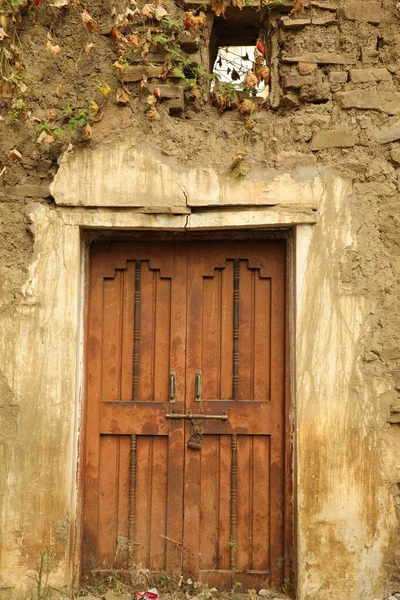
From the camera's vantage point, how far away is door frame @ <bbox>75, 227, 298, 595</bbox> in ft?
11.1

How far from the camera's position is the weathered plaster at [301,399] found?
3.22 metres

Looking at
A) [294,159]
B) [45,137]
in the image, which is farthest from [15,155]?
[294,159]

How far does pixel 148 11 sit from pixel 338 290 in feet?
5.89

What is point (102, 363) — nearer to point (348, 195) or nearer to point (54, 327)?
point (54, 327)

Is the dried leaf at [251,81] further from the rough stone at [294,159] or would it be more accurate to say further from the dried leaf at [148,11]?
the dried leaf at [148,11]

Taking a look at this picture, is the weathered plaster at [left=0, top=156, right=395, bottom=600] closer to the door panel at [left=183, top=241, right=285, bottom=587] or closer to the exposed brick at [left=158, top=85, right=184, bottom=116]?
the door panel at [left=183, top=241, right=285, bottom=587]

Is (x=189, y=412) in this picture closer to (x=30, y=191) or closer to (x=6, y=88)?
(x=30, y=191)

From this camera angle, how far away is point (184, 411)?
3.52 metres

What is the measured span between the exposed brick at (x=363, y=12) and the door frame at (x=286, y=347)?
1.19 meters

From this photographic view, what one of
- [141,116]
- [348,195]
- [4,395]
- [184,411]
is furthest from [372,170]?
[4,395]

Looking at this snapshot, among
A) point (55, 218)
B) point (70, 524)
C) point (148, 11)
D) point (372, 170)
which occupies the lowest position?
point (70, 524)

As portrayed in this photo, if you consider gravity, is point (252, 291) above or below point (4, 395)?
above

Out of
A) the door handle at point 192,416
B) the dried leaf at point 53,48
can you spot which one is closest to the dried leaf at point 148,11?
the dried leaf at point 53,48

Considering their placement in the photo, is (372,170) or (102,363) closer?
(372,170)
